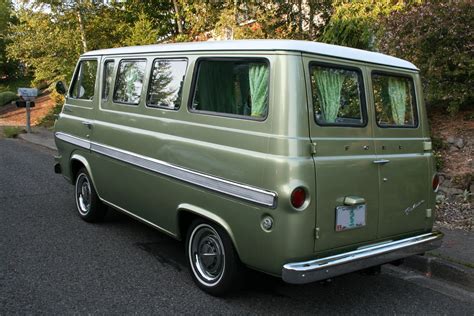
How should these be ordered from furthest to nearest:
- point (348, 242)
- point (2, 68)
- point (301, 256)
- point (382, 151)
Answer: point (2, 68), point (382, 151), point (348, 242), point (301, 256)

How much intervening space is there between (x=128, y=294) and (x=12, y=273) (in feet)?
3.79

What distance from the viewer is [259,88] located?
3.47 metres

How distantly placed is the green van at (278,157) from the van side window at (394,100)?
14mm

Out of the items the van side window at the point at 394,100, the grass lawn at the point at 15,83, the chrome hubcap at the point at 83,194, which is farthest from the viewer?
the grass lawn at the point at 15,83

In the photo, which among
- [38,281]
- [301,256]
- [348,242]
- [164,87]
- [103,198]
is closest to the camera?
[301,256]

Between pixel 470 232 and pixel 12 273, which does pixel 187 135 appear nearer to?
pixel 12 273

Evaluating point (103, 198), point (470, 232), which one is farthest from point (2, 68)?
point (470, 232)

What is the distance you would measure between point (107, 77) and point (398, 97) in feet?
10.1

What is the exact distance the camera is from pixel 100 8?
17109mm

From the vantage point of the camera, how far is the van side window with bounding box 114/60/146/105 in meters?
4.65

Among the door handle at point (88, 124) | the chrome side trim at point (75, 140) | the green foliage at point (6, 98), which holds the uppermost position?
the green foliage at point (6, 98)

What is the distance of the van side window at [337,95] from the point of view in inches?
136

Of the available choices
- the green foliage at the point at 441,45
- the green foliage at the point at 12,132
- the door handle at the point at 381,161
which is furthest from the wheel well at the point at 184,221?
the green foliage at the point at 12,132

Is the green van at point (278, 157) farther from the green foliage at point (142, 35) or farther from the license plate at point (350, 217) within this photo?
the green foliage at point (142, 35)
